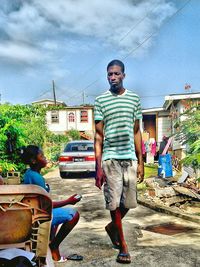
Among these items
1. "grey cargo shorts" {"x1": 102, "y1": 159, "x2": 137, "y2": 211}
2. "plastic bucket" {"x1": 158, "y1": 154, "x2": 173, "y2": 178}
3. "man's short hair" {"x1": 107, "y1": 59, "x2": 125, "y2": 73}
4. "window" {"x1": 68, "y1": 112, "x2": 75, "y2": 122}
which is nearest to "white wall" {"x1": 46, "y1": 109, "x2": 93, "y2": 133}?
"window" {"x1": 68, "y1": 112, "x2": 75, "y2": 122}

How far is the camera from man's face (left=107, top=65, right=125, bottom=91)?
4.48 m

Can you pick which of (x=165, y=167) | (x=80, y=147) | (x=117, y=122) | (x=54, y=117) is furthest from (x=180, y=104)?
(x=54, y=117)

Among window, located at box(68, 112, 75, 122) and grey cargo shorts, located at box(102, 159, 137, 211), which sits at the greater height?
window, located at box(68, 112, 75, 122)

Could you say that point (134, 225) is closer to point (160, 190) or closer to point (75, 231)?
point (75, 231)

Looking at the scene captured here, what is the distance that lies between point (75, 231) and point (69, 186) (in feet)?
21.5

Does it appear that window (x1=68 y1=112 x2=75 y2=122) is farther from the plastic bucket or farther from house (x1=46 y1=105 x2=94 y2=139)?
the plastic bucket

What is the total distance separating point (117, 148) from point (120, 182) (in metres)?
0.41

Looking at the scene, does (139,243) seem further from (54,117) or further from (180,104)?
(54,117)

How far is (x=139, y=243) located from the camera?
488cm

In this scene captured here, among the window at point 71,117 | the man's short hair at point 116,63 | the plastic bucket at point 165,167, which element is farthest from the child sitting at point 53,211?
the window at point 71,117

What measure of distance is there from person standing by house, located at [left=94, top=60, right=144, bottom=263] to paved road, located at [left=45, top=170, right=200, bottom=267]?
0.84 ft

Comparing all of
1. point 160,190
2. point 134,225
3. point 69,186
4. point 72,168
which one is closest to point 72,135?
point 72,168

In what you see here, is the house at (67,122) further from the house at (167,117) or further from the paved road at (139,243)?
the paved road at (139,243)

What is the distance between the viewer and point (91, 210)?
7.54 metres
